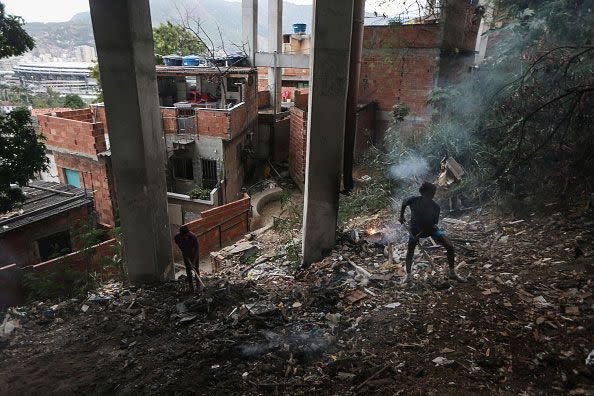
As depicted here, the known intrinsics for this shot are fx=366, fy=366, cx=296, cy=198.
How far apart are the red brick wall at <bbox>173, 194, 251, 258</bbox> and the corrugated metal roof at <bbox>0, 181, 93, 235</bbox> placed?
3.72 metres

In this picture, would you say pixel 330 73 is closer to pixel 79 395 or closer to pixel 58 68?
pixel 79 395

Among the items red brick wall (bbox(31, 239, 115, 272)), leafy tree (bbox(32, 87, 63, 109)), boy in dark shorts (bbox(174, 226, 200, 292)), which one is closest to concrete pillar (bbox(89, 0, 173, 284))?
boy in dark shorts (bbox(174, 226, 200, 292))

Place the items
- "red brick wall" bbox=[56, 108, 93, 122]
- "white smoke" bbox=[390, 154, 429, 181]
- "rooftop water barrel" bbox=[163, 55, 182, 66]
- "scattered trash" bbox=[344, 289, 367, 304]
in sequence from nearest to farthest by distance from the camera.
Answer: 1. "scattered trash" bbox=[344, 289, 367, 304]
2. "white smoke" bbox=[390, 154, 429, 181]
3. "red brick wall" bbox=[56, 108, 93, 122]
4. "rooftop water barrel" bbox=[163, 55, 182, 66]

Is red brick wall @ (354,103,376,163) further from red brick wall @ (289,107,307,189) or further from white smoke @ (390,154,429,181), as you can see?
white smoke @ (390,154,429,181)

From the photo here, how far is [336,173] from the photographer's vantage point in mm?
7066

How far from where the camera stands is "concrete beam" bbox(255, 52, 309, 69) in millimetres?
19094

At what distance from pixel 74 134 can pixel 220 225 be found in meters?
6.95

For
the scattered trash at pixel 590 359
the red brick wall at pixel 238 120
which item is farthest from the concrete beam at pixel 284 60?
the scattered trash at pixel 590 359

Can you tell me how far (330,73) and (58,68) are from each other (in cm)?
5765

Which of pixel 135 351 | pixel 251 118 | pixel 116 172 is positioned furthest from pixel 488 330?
pixel 251 118

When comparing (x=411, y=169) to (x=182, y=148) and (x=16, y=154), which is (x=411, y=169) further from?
(x=16, y=154)

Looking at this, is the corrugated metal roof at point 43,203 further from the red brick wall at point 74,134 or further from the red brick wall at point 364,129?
the red brick wall at point 364,129

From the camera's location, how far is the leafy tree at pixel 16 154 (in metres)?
7.93

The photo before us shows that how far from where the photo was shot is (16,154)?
809 cm
